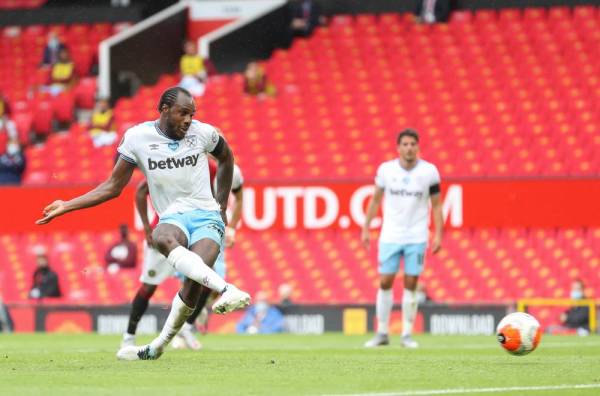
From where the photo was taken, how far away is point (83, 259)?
23812 millimetres

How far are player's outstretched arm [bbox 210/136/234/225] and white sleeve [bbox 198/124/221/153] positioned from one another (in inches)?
2.7

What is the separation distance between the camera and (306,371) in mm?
9875

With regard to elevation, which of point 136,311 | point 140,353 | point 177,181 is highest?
point 177,181

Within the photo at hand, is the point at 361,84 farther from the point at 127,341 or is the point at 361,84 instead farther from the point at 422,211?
the point at 127,341

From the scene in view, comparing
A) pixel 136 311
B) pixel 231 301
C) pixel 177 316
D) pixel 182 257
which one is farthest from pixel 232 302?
pixel 136 311

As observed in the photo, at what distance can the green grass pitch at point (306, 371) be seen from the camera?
8312 millimetres

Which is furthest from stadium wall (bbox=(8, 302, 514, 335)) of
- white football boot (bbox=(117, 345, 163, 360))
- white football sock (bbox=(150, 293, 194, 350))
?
white football sock (bbox=(150, 293, 194, 350))

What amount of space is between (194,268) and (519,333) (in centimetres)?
267

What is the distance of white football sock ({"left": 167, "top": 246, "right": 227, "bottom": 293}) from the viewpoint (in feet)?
31.8

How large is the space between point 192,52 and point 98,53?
266 cm

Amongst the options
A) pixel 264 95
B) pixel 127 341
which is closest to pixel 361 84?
pixel 264 95

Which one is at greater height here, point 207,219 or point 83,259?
point 207,219

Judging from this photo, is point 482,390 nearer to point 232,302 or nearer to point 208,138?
point 232,302

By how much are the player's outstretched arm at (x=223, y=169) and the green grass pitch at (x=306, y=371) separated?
4.14ft
